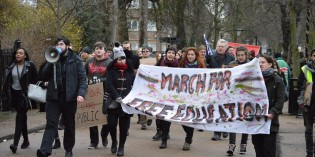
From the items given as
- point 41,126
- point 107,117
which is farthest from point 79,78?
point 41,126

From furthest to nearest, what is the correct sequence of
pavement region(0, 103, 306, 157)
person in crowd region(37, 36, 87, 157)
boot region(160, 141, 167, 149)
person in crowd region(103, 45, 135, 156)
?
boot region(160, 141, 167, 149) < pavement region(0, 103, 306, 157) < person in crowd region(103, 45, 135, 156) < person in crowd region(37, 36, 87, 157)

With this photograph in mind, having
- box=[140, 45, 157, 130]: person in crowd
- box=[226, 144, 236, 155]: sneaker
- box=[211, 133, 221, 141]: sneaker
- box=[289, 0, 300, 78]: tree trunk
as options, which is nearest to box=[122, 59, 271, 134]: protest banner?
box=[226, 144, 236, 155]: sneaker

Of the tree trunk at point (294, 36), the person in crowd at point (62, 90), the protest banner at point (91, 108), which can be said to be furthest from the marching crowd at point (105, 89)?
the tree trunk at point (294, 36)

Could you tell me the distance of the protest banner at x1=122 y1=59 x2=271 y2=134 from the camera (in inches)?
301

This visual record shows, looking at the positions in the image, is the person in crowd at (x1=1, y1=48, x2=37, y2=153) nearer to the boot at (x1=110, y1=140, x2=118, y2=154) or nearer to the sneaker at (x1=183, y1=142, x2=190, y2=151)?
the boot at (x1=110, y1=140, x2=118, y2=154)

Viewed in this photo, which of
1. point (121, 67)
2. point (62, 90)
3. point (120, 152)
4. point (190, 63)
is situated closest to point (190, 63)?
point (190, 63)

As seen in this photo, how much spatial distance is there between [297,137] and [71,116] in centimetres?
566

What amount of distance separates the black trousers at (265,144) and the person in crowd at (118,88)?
2.49 m

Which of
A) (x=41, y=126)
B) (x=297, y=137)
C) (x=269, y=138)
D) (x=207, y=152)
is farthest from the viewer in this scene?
(x=41, y=126)

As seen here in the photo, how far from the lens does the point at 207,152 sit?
948 centimetres

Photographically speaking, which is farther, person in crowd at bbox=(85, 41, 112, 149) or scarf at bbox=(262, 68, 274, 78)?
person in crowd at bbox=(85, 41, 112, 149)

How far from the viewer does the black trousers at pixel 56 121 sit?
7.91 metres

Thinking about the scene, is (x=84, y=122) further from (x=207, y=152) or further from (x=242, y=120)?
(x=242, y=120)

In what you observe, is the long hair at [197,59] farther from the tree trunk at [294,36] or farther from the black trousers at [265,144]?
the tree trunk at [294,36]
